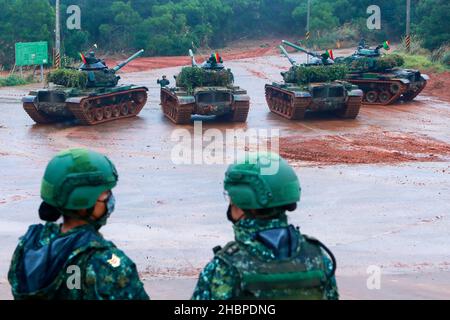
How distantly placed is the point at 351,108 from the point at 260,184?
784 inches

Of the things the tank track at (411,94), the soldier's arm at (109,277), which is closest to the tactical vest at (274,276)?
the soldier's arm at (109,277)

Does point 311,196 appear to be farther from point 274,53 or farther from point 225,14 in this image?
point 225,14

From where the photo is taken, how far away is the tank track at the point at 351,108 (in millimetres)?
22953

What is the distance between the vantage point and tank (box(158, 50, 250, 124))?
22.4 meters

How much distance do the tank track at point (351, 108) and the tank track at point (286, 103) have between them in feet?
3.65

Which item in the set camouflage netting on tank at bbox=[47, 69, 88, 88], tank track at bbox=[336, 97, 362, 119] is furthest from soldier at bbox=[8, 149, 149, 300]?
tank track at bbox=[336, 97, 362, 119]

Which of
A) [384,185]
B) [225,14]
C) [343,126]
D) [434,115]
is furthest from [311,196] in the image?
[225,14]

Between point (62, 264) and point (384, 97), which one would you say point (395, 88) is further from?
point (62, 264)

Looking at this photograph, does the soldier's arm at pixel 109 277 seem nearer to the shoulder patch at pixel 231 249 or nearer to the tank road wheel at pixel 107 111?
the shoulder patch at pixel 231 249

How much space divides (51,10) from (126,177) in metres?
32.2

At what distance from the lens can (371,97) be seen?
2739 cm

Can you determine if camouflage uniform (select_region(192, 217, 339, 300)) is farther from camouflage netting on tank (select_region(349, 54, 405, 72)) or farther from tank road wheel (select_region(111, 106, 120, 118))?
camouflage netting on tank (select_region(349, 54, 405, 72))

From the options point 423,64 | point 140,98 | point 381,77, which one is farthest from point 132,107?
point 423,64
